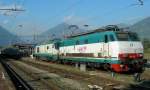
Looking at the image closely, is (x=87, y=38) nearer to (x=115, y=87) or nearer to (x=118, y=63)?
(x=118, y=63)

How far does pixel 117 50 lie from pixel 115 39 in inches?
37.2

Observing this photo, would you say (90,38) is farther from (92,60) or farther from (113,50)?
(113,50)

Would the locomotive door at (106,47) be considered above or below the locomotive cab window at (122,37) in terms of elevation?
below

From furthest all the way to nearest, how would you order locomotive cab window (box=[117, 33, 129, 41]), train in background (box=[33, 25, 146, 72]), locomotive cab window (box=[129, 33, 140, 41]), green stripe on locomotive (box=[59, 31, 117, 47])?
green stripe on locomotive (box=[59, 31, 117, 47]) < locomotive cab window (box=[129, 33, 140, 41]) < locomotive cab window (box=[117, 33, 129, 41]) < train in background (box=[33, 25, 146, 72])

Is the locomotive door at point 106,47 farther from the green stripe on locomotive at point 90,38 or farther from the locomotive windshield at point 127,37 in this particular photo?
the locomotive windshield at point 127,37

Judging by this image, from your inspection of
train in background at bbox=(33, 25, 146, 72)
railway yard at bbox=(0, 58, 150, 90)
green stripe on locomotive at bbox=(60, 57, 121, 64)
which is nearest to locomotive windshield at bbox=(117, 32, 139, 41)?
train in background at bbox=(33, 25, 146, 72)

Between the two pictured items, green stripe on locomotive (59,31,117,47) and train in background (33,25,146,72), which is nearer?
train in background (33,25,146,72)

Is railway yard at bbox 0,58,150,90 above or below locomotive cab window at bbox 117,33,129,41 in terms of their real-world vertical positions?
below

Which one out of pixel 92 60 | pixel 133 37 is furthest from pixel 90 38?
pixel 133 37

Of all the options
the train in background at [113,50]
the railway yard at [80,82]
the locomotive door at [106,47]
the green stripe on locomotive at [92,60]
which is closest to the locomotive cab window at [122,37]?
the train in background at [113,50]

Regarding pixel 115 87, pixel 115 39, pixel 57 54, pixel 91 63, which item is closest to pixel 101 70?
pixel 91 63

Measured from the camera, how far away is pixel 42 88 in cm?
2012

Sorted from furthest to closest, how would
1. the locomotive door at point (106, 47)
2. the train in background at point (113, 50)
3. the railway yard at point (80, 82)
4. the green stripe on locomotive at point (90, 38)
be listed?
the green stripe on locomotive at point (90, 38) → the locomotive door at point (106, 47) → the train in background at point (113, 50) → the railway yard at point (80, 82)

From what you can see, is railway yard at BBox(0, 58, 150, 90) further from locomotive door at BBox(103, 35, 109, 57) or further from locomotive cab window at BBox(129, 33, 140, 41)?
locomotive cab window at BBox(129, 33, 140, 41)
